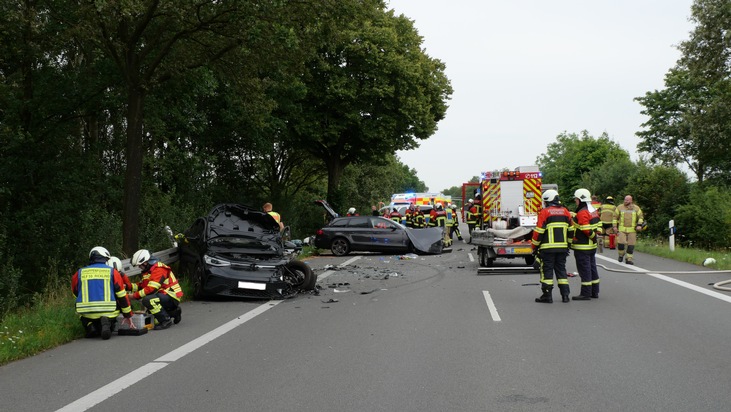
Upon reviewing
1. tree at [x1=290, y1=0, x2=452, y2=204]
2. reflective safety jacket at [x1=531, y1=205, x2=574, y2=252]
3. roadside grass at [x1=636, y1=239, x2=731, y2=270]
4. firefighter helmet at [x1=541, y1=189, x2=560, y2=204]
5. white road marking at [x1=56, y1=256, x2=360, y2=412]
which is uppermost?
tree at [x1=290, y1=0, x2=452, y2=204]

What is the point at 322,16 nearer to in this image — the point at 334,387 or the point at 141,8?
the point at 141,8

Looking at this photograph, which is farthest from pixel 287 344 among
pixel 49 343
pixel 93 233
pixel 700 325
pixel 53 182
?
pixel 53 182

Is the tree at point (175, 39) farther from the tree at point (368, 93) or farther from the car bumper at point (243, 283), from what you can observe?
the tree at point (368, 93)

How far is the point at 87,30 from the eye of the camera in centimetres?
1441

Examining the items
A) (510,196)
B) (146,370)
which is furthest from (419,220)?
(146,370)

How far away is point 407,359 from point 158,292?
4111 millimetres

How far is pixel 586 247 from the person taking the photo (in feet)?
38.9

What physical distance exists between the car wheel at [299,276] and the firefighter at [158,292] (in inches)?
146

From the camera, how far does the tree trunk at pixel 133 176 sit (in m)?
15.2

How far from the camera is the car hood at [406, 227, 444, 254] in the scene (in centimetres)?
2348

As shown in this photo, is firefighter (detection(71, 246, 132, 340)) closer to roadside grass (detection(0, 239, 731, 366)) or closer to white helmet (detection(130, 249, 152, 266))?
roadside grass (detection(0, 239, 731, 366))

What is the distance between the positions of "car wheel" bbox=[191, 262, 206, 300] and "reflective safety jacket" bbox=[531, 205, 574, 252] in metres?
5.74

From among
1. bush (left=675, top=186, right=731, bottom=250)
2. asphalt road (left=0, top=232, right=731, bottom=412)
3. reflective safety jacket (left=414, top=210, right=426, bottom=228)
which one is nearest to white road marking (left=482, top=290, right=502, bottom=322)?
asphalt road (left=0, top=232, right=731, bottom=412)

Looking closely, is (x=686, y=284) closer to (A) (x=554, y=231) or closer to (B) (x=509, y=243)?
(A) (x=554, y=231)
